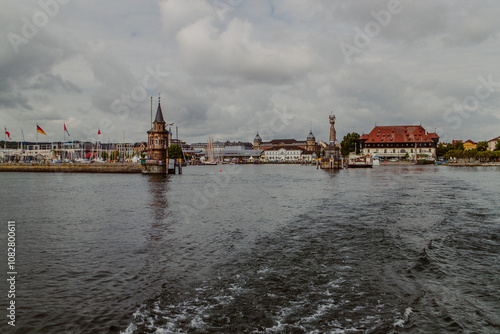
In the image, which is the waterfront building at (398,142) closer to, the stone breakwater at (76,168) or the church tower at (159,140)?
the church tower at (159,140)

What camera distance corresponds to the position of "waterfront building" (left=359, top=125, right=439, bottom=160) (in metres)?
160

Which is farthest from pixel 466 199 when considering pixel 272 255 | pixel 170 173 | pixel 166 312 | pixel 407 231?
pixel 170 173

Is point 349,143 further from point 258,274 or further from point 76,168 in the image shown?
point 258,274

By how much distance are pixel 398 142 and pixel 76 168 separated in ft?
443

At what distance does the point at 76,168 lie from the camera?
3696 inches

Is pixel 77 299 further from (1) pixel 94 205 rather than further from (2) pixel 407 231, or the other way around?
(1) pixel 94 205

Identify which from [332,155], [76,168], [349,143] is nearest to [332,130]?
[332,155]

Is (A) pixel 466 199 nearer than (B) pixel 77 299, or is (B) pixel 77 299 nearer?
(B) pixel 77 299

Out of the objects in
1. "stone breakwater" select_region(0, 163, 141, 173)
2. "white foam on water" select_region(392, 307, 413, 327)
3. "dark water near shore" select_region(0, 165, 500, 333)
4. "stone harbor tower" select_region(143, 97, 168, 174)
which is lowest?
"white foam on water" select_region(392, 307, 413, 327)

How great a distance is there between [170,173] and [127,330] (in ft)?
271

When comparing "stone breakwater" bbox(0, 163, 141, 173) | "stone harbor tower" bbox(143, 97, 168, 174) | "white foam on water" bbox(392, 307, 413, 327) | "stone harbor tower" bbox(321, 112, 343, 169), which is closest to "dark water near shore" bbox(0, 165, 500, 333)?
"white foam on water" bbox(392, 307, 413, 327)

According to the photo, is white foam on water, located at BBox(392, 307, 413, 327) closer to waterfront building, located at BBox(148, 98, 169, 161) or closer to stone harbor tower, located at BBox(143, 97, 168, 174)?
stone harbor tower, located at BBox(143, 97, 168, 174)

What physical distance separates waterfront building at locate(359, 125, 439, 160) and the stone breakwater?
4483 inches

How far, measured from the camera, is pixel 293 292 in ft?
32.5
